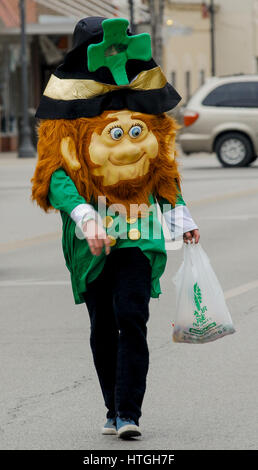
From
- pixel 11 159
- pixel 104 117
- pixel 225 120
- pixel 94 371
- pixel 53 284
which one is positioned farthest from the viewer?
pixel 11 159

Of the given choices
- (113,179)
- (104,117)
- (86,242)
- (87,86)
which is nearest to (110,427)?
(86,242)

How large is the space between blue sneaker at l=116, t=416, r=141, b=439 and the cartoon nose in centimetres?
105

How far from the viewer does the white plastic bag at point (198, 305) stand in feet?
19.6

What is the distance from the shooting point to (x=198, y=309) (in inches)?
235

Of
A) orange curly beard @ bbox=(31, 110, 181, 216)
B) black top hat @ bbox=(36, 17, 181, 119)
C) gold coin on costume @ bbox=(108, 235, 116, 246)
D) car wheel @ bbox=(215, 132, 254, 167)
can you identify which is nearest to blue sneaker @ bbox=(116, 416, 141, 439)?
gold coin on costume @ bbox=(108, 235, 116, 246)

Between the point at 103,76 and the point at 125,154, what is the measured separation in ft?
1.09

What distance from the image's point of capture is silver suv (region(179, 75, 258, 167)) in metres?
27.5

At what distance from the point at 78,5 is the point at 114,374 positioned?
34.5 m

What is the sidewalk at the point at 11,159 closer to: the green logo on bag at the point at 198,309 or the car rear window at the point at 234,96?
the car rear window at the point at 234,96

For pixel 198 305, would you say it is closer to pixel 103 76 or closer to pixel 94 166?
pixel 94 166

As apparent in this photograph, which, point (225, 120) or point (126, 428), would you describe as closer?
point (126, 428)

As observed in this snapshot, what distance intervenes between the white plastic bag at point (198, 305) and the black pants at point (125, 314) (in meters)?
0.21

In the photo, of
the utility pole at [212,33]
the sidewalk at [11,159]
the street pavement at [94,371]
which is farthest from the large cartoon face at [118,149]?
the utility pole at [212,33]

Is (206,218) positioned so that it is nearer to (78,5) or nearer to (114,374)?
(114,374)
